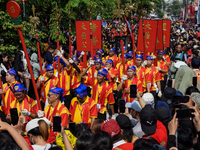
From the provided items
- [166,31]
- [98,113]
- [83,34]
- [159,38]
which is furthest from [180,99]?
[166,31]

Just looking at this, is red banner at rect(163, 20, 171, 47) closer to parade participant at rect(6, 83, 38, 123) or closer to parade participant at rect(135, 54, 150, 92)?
parade participant at rect(135, 54, 150, 92)

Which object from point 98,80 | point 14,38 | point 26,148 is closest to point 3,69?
point 14,38

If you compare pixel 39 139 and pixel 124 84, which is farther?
pixel 124 84

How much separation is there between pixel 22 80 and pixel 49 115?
4297 millimetres

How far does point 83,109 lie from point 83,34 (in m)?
3.11

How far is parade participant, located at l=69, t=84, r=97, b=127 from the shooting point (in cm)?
504

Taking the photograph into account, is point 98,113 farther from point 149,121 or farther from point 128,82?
point 149,121

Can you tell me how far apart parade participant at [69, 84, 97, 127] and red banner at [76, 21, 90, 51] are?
271cm

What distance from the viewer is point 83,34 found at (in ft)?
24.8

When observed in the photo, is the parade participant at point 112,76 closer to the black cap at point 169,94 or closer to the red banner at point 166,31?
the red banner at point 166,31

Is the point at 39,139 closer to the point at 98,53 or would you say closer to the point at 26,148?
the point at 26,148

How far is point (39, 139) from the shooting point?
3494 mm

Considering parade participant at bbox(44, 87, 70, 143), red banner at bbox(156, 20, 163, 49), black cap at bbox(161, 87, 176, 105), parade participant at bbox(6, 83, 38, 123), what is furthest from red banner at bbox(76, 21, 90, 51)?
black cap at bbox(161, 87, 176, 105)

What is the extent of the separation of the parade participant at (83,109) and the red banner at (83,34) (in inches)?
107
